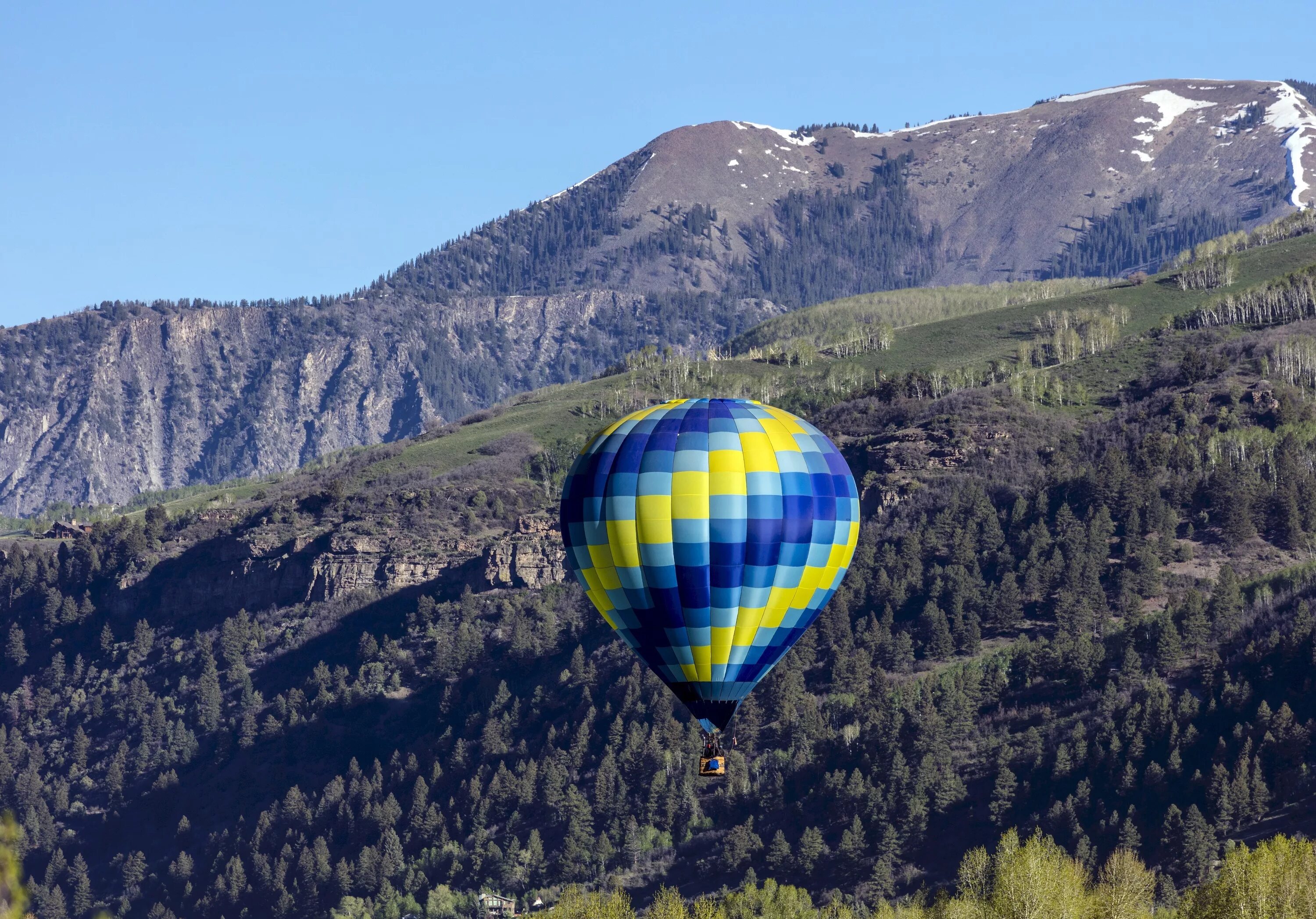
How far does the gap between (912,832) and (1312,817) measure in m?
29.2

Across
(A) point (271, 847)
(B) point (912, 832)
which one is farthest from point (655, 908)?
(A) point (271, 847)

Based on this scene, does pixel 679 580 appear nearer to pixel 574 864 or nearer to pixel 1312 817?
pixel 1312 817

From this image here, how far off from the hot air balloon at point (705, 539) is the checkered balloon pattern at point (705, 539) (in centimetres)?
→ 5

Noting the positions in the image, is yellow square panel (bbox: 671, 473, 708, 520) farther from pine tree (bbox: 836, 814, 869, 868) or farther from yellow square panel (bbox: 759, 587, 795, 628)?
pine tree (bbox: 836, 814, 869, 868)

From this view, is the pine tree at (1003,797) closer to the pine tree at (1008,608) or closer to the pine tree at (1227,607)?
the pine tree at (1227,607)

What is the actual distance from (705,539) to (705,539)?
2 centimetres

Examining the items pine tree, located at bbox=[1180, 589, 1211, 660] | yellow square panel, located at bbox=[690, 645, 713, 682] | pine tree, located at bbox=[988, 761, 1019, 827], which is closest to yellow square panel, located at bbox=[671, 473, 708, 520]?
yellow square panel, located at bbox=[690, 645, 713, 682]

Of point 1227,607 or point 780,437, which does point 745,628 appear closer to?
point 780,437

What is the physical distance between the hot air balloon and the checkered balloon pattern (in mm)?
49

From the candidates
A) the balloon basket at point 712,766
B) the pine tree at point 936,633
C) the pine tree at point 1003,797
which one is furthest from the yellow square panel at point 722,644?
the pine tree at point 936,633

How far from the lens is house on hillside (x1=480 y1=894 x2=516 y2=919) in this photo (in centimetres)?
15650

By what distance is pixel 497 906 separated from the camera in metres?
159

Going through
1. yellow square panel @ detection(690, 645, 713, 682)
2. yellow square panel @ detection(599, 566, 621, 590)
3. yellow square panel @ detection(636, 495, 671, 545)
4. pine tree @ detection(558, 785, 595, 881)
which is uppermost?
yellow square panel @ detection(636, 495, 671, 545)

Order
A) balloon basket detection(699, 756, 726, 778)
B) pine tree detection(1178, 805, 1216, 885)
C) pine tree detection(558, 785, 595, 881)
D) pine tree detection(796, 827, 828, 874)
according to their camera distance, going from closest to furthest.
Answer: balloon basket detection(699, 756, 726, 778)
pine tree detection(1178, 805, 1216, 885)
pine tree detection(796, 827, 828, 874)
pine tree detection(558, 785, 595, 881)
